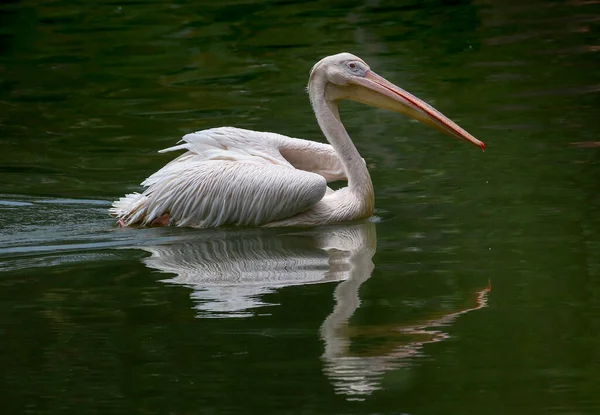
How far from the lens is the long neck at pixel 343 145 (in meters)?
7.12

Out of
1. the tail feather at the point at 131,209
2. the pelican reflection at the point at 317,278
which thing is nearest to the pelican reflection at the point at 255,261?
the pelican reflection at the point at 317,278

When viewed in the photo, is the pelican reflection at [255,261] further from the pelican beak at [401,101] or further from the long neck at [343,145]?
the pelican beak at [401,101]

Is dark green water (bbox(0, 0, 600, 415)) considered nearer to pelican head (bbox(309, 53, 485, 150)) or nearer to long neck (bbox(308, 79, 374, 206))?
long neck (bbox(308, 79, 374, 206))

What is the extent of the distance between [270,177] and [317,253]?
0.59 m

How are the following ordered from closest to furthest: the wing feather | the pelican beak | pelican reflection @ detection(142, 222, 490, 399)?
pelican reflection @ detection(142, 222, 490, 399) < the wing feather < the pelican beak

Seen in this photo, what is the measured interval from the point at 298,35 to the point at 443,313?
28.9ft

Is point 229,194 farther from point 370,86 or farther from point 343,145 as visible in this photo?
point 370,86

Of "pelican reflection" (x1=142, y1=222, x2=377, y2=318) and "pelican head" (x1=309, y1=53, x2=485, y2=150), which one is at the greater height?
"pelican head" (x1=309, y1=53, x2=485, y2=150)

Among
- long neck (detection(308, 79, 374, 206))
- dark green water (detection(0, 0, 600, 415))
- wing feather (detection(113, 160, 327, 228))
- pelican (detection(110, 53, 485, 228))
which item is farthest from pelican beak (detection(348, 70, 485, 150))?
wing feather (detection(113, 160, 327, 228))

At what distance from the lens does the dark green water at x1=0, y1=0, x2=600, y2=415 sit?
447 cm

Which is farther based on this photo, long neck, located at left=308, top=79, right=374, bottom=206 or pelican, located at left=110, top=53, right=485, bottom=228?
long neck, located at left=308, top=79, right=374, bottom=206

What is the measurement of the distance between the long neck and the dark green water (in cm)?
24

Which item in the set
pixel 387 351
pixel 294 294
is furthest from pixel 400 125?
pixel 387 351

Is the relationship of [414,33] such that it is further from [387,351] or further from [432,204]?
[387,351]
